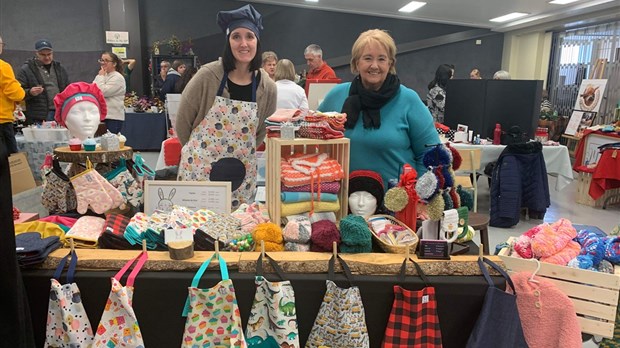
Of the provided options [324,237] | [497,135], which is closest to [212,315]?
[324,237]

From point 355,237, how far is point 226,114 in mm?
1078

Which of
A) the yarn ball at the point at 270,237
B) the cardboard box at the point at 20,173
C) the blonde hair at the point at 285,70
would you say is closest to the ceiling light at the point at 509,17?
the blonde hair at the point at 285,70

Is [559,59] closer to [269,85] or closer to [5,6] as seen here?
[269,85]

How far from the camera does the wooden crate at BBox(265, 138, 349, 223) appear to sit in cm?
173

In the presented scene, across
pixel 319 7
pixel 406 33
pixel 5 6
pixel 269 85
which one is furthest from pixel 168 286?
pixel 406 33

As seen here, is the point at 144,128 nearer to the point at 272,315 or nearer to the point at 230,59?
the point at 230,59

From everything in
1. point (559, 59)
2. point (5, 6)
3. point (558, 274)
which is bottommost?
point (558, 274)

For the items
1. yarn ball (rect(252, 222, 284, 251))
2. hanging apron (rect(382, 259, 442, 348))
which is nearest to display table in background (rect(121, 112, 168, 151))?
yarn ball (rect(252, 222, 284, 251))

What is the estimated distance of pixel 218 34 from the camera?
1131 centimetres

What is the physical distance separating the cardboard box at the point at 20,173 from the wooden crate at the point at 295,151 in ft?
13.7

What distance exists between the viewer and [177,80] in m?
8.02

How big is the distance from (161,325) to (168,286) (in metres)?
0.14

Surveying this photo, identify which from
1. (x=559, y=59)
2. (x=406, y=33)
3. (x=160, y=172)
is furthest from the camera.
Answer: (x=406, y=33)

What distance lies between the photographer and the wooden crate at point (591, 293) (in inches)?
62.9
